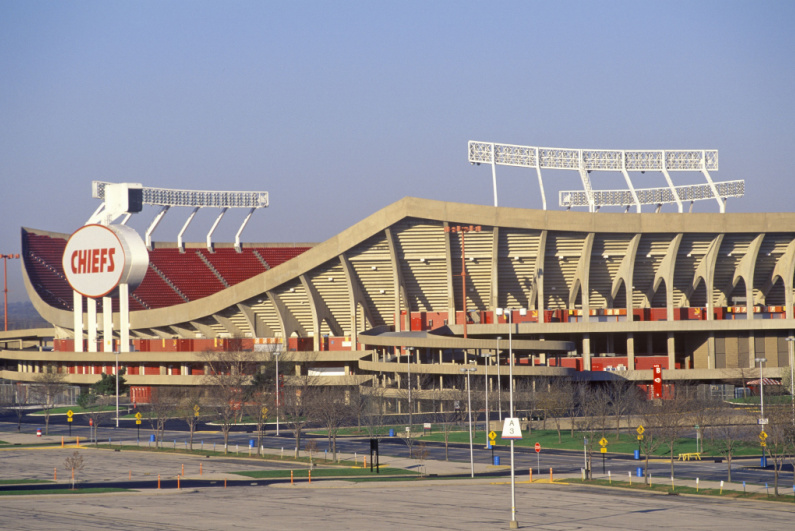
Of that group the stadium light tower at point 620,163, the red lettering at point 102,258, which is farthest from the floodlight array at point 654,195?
the red lettering at point 102,258

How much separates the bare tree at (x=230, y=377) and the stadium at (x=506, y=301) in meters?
2.35

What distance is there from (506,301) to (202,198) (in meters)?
58.9

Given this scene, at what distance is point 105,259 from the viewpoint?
3816 inches

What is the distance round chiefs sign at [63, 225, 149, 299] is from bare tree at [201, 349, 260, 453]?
11151mm

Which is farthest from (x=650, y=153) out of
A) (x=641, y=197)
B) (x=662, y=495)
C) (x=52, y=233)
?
(x=52, y=233)

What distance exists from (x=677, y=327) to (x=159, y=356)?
165 ft

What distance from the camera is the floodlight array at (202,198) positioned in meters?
134

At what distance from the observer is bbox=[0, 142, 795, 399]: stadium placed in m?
83.6

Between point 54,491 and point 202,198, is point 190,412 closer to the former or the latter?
point 54,491

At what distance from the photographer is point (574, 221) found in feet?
271

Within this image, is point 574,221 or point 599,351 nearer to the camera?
point 574,221

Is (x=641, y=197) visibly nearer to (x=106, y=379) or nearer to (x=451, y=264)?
(x=451, y=264)

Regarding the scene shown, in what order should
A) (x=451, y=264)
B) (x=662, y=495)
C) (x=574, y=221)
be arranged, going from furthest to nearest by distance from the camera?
(x=451, y=264) → (x=574, y=221) → (x=662, y=495)

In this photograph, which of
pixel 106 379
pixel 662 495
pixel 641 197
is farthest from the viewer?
pixel 641 197
